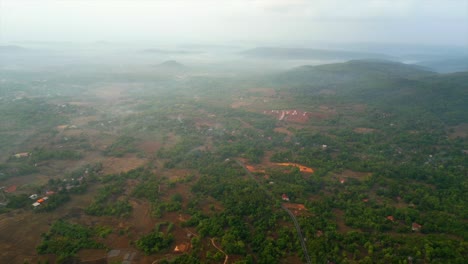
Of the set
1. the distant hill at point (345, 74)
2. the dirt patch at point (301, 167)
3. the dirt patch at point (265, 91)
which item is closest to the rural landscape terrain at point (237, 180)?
the dirt patch at point (301, 167)

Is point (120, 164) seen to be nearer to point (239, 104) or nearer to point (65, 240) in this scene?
point (65, 240)

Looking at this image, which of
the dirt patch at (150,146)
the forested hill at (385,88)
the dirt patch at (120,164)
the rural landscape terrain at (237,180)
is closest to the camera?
the rural landscape terrain at (237,180)

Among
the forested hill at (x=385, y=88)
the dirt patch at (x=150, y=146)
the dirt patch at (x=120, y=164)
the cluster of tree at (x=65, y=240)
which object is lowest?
the cluster of tree at (x=65, y=240)

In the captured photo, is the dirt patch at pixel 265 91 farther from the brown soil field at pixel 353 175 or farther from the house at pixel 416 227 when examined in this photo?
the house at pixel 416 227

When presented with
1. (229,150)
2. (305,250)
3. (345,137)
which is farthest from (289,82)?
(305,250)

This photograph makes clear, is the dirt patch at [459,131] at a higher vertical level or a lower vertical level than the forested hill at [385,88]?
lower

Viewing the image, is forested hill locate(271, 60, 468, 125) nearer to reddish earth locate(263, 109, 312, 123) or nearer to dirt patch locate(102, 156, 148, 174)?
reddish earth locate(263, 109, 312, 123)

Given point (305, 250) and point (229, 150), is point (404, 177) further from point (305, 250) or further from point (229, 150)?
point (229, 150)
